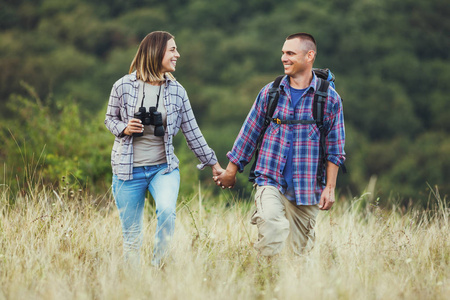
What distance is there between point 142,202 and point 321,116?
4.97 feet

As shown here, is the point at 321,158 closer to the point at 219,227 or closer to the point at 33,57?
the point at 219,227

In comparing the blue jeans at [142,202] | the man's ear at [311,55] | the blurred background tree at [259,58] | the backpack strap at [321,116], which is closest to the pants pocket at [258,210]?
the backpack strap at [321,116]

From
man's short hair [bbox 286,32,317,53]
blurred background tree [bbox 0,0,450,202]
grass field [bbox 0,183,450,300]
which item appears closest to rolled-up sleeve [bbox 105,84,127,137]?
grass field [bbox 0,183,450,300]

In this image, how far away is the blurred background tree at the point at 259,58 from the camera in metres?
35.5

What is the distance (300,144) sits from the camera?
426 cm

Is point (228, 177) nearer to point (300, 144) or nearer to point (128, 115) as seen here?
point (300, 144)

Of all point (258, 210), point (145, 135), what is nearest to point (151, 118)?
point (145, 135)

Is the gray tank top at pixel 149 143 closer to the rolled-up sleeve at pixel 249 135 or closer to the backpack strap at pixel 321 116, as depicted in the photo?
the rolled-up sleeve at pixel 249 135

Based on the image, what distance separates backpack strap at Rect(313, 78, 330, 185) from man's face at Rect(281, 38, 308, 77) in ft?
0.61

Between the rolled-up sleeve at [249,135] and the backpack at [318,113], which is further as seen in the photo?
the rolled-up sleeve at [249,135]

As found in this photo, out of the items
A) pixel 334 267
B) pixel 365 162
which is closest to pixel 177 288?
pixel 334 267

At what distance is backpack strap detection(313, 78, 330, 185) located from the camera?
4.25m

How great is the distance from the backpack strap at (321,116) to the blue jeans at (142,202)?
110 centimetres

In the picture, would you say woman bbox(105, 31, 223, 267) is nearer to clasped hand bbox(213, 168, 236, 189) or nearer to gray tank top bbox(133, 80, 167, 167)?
gray tank top bbox(133, 80, 167, 167)
